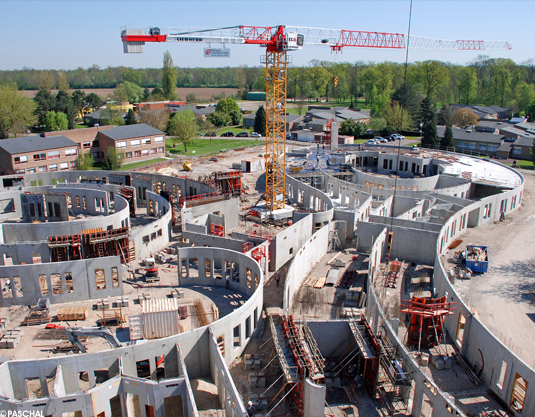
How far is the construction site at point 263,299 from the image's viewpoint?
18.3m

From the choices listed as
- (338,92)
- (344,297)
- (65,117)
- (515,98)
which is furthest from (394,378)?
(338,92)

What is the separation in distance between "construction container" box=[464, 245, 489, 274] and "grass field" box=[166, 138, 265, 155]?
5079 cm

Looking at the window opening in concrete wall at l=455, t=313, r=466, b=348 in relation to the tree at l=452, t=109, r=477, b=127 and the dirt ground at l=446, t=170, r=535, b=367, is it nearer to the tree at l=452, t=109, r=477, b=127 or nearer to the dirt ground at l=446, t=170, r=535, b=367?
the dirt ground at l=446, t=170, r=535, b=367

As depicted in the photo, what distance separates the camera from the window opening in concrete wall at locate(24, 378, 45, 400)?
1873 centimetres

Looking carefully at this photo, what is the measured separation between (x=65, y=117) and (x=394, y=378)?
84.9m

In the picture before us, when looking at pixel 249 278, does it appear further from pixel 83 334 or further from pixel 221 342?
pixel 83 334

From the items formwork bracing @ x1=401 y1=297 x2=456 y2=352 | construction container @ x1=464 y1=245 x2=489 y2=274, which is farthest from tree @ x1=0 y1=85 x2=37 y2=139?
formwork bracing @ x1=401 y1=297 x2=456 y2=352

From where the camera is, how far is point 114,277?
2866cm

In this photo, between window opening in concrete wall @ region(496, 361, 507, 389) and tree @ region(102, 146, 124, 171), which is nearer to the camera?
window opening in concrete wall @ region(496, 361, 507, 389)

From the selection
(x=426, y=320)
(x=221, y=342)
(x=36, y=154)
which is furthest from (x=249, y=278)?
(x=36, y=154)

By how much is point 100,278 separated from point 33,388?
973cm

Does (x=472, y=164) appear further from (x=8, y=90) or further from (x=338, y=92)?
(x=338, y=92)

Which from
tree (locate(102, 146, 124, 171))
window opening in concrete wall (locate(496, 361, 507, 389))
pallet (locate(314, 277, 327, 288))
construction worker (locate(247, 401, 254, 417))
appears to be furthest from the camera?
tree (locate(102, 146, 124, 171))

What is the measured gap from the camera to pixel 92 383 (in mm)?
18547
